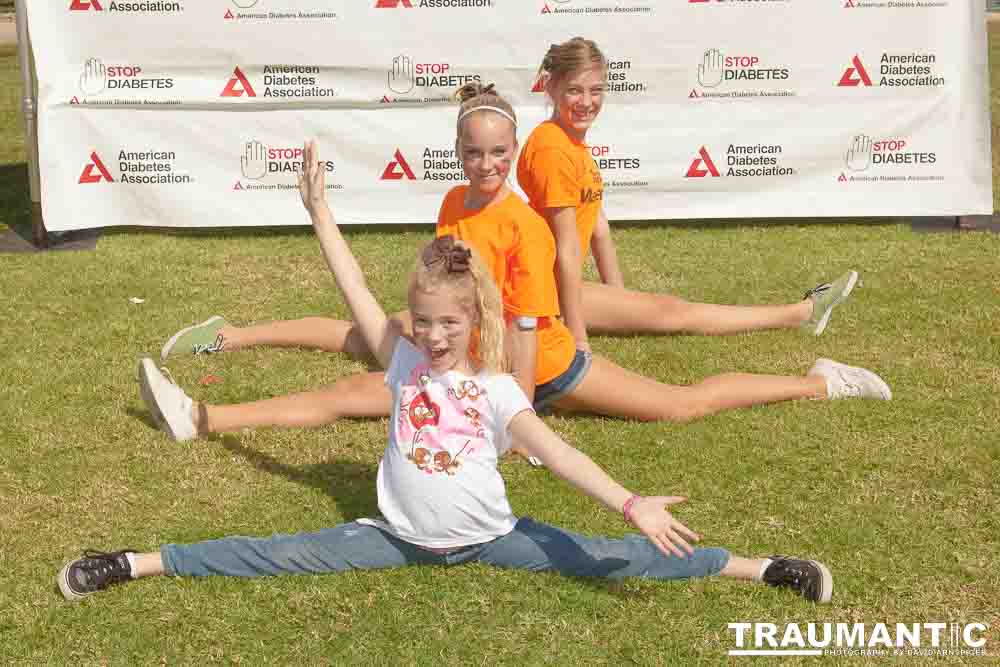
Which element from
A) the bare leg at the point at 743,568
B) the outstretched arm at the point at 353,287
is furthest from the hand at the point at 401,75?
the bare leg at the point at 743,568

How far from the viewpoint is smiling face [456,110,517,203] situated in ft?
15.3

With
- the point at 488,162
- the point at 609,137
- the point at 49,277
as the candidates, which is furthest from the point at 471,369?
the point at 609,137

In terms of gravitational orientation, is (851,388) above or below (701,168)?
below

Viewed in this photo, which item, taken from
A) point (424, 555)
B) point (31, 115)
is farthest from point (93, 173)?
point (424, 555)

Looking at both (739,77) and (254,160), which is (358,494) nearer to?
(254,160)

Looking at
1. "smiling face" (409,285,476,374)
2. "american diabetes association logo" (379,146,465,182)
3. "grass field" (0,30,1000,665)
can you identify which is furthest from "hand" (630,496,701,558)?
"american diabetes association logo" (379,146,465,182)

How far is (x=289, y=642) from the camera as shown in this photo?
3896mm

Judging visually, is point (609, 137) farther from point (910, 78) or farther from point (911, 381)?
point (911, 381)

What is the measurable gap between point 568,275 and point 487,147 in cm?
97

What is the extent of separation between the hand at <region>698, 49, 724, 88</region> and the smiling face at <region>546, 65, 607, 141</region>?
4.00m

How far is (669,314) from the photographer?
22.7 feet

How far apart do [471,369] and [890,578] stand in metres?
1.61

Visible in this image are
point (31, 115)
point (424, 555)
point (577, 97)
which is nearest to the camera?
point (424, 555)

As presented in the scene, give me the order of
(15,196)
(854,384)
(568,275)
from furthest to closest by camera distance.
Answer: (15,196) → (854,384) → (568,275)
